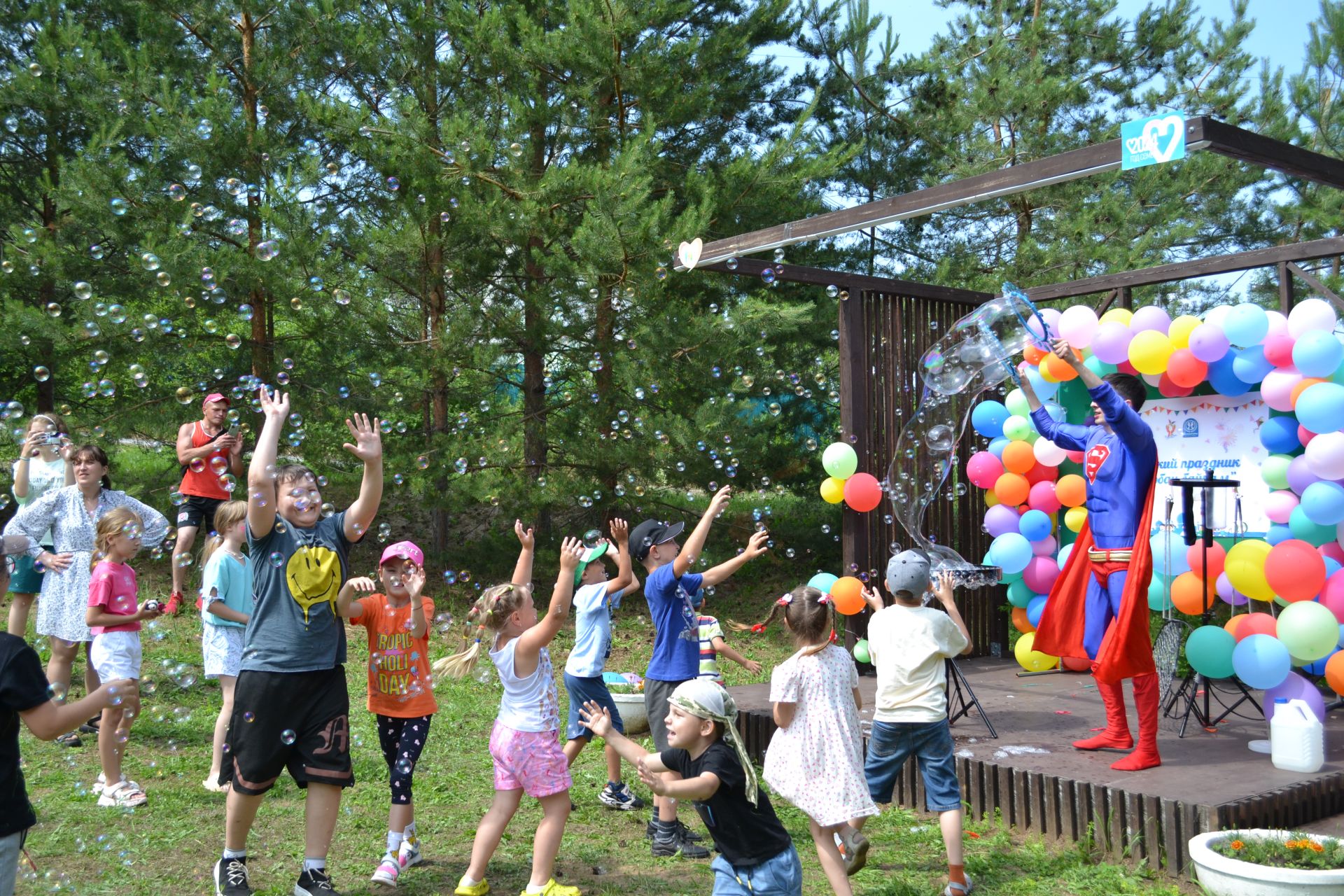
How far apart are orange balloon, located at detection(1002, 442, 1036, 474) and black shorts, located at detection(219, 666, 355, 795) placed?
214 inches

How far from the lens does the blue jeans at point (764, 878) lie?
10.3 feet

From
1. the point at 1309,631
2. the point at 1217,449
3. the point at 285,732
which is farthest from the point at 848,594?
the point at 285,732

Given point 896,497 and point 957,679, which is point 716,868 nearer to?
point 957,679

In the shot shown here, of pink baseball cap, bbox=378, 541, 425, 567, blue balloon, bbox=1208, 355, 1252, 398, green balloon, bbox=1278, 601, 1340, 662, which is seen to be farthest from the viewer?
blue balloon, bbox=1208, 355, 1252, 398

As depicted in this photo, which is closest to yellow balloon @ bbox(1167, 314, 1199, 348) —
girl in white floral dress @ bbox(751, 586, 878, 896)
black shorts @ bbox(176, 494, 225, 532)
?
girl in white floral dress @ bbox(751, 586, 878, 896)

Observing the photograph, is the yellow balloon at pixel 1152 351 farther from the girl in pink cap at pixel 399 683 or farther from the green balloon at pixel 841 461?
the girl in pink cap at pixel 399 683

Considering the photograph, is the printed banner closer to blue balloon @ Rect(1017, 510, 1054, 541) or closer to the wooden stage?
blue balloon @ Rect(1017, 510, 1054, 541)

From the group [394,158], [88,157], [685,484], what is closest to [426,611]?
[685,484]

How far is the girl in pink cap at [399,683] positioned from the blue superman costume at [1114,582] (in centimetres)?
311

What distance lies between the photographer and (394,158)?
955 cm

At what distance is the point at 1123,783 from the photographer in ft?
15.5

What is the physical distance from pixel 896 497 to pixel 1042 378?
153cm

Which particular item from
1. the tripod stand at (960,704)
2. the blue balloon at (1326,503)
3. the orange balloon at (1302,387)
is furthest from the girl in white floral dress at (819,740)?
the orange balloon at (1302,387)

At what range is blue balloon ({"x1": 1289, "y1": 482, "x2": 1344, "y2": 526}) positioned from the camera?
231 inches
